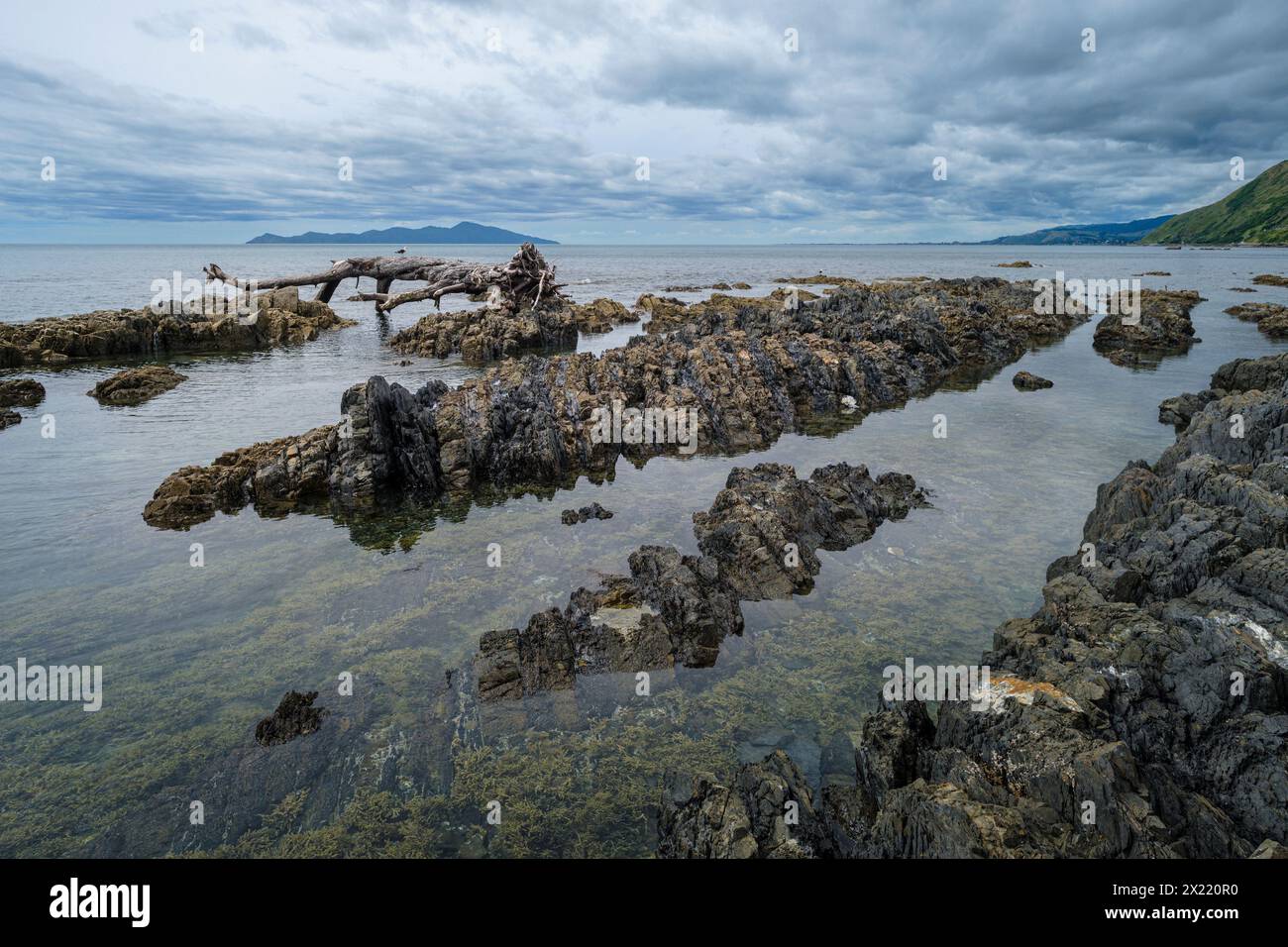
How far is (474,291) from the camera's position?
203ft

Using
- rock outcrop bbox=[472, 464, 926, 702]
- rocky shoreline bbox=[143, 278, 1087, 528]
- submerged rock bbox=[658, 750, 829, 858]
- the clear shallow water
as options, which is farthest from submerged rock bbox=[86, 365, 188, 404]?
submerged rock bbox=[658, 750, 829, 858]

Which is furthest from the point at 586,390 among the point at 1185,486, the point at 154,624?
the point at 1185,486

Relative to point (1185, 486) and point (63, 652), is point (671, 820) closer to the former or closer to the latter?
point (63, 652)

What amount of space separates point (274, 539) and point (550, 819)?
11.8 m

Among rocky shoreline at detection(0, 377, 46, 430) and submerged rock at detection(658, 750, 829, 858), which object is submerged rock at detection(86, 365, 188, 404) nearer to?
rocky shoreline at detection(0, 377, 46, 430)

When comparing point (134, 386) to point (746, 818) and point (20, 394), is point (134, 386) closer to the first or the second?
point (20, 394)

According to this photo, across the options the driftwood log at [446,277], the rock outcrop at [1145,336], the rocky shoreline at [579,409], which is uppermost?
the driftwood log at [446,277]

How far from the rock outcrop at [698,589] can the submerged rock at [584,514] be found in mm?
2744

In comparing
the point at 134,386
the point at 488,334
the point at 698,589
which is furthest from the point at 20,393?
the point at 698,589

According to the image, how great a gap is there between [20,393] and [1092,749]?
39751 millimetres

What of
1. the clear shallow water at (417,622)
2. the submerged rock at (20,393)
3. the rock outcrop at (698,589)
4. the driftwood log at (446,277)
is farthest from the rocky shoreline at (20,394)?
the driftwood log at (446,277)

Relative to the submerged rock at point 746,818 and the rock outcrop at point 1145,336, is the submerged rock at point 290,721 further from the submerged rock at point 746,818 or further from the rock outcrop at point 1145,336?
the rock outcrop at point 1145,336

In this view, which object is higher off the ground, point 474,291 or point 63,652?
point 474,291

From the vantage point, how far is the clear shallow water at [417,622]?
8.87 meters
